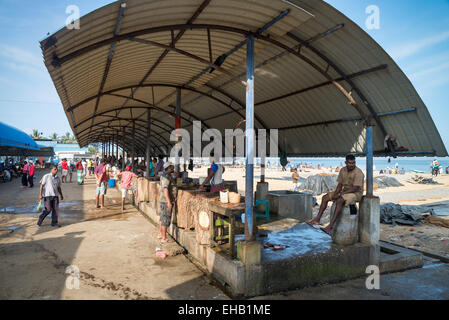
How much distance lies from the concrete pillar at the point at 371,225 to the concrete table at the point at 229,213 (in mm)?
2737

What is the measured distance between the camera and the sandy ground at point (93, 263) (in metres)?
4.61

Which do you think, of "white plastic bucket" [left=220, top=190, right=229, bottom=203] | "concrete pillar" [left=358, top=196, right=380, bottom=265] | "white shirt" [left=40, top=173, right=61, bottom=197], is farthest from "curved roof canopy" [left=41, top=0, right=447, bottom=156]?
"white shirt" [left=40, top=173, right=61, bottom=197]

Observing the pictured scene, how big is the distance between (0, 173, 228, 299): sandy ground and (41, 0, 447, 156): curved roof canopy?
4.24 meters

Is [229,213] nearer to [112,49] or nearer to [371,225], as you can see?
[371,225]

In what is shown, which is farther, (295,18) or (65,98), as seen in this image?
(65,98)

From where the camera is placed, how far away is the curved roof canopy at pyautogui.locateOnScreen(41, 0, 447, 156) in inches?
217

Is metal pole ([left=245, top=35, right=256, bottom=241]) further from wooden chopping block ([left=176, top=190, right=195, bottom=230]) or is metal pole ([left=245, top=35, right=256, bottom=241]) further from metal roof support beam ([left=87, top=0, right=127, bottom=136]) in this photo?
metal roof support beam ([left=87, top=0, right=127, bottom=136])

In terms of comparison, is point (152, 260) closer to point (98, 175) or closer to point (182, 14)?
point (182, 14)

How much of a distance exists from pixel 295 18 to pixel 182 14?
7.76ft

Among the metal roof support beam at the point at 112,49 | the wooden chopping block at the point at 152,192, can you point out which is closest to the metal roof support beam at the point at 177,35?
the metal roof support beam at the point at 112,49

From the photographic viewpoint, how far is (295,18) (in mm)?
5645

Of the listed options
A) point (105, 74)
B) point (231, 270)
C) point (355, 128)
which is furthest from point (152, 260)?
point (355, 128)

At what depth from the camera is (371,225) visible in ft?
18.7

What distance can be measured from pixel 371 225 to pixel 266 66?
5441mm
